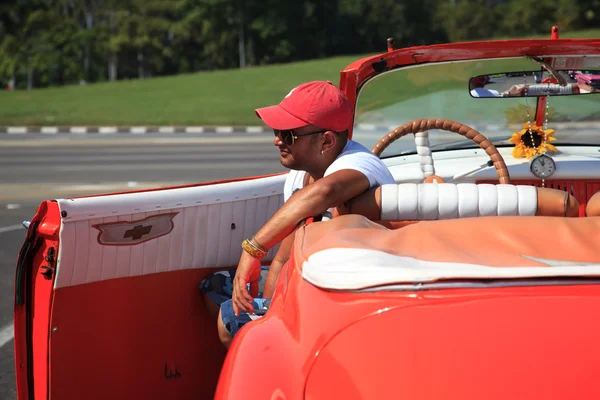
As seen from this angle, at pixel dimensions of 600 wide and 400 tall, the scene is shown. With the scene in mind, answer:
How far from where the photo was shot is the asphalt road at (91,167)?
7773 mm

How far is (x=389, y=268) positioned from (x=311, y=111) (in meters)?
1.06

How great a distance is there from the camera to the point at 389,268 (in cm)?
173

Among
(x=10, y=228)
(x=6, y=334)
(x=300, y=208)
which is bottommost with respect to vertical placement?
(x=10, y=228)

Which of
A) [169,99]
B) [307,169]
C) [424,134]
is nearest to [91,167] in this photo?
[424,134]

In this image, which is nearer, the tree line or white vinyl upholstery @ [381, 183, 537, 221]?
white vinyl upholstery @ [381, 183, 537, 221]

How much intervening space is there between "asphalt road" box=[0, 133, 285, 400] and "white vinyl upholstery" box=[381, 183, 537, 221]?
8.94 feet

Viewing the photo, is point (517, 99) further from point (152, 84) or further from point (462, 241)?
point (152, 84)

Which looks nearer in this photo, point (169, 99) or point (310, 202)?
point (310, 202)

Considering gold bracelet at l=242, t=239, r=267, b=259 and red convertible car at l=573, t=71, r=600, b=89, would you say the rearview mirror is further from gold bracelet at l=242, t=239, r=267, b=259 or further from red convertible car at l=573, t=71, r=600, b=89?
gold bracelet at l=242, t=239, r=267, b=259

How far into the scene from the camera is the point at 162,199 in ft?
9.83

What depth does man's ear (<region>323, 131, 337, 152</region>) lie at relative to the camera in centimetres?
276

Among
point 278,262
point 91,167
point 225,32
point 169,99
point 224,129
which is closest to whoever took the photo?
point 278,262

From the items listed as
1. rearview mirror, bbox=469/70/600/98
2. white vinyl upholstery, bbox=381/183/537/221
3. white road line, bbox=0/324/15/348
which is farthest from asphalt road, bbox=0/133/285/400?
rearview mirror, bbox=469/70/600/98

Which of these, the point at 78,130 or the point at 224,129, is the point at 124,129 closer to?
the point at 78,130
